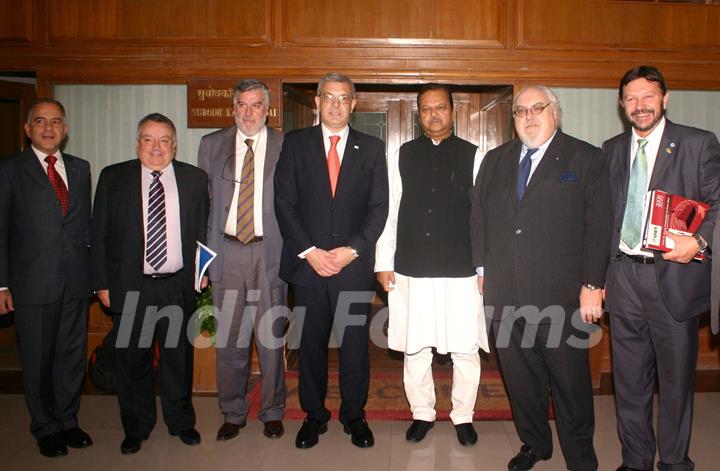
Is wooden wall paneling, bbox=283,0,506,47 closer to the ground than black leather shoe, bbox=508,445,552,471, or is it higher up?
higher up

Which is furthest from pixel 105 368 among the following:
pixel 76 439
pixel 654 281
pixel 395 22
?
pixel 654 281

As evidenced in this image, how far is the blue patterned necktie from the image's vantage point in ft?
9.96

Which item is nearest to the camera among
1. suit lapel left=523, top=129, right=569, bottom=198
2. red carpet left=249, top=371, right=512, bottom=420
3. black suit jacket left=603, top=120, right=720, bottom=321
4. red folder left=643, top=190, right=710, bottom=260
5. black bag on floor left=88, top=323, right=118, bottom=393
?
red folder left=643, top=190, right=710, bottom=260

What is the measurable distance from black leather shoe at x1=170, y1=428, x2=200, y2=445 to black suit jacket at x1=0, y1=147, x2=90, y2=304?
957 millimetres

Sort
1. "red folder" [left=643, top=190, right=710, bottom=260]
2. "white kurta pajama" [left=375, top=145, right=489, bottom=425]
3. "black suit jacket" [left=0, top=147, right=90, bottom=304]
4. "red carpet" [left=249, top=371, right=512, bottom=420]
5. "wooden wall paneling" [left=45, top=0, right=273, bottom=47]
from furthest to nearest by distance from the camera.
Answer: "wooden wall paneling" [left=45, top=0, right=273, bottom=47] < "red carpet" [left=249, top=371, right=512, bottom=420] < "white kurta pajama" [left=375, top=145, right=489, bottom=425] < "black suit jacket" [left=0, top=147, right=90, bottom=304] < "red folder" [left=643, top=190, right=710, bottom=260]

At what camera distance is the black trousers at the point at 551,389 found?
106 inches

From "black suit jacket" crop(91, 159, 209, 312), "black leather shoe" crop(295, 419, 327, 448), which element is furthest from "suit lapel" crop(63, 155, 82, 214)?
"black leather shoe" crop(295, 419, 327, 448)

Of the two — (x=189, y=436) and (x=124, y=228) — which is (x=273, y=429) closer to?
(x=189, y=436)

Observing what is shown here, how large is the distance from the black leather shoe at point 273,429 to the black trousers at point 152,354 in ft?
1.30

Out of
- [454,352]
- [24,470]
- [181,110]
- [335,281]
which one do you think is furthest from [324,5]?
[24,470]

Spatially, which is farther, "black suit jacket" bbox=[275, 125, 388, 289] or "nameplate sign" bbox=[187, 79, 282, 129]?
"nameplate sign" bbox=[187, 79, 282, 129]

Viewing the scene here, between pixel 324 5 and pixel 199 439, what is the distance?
298 centimetres

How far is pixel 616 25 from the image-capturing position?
14.1 ft

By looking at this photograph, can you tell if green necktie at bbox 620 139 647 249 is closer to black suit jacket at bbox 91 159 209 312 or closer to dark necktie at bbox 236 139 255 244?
dark necktie at bbox 236 139 255 244
